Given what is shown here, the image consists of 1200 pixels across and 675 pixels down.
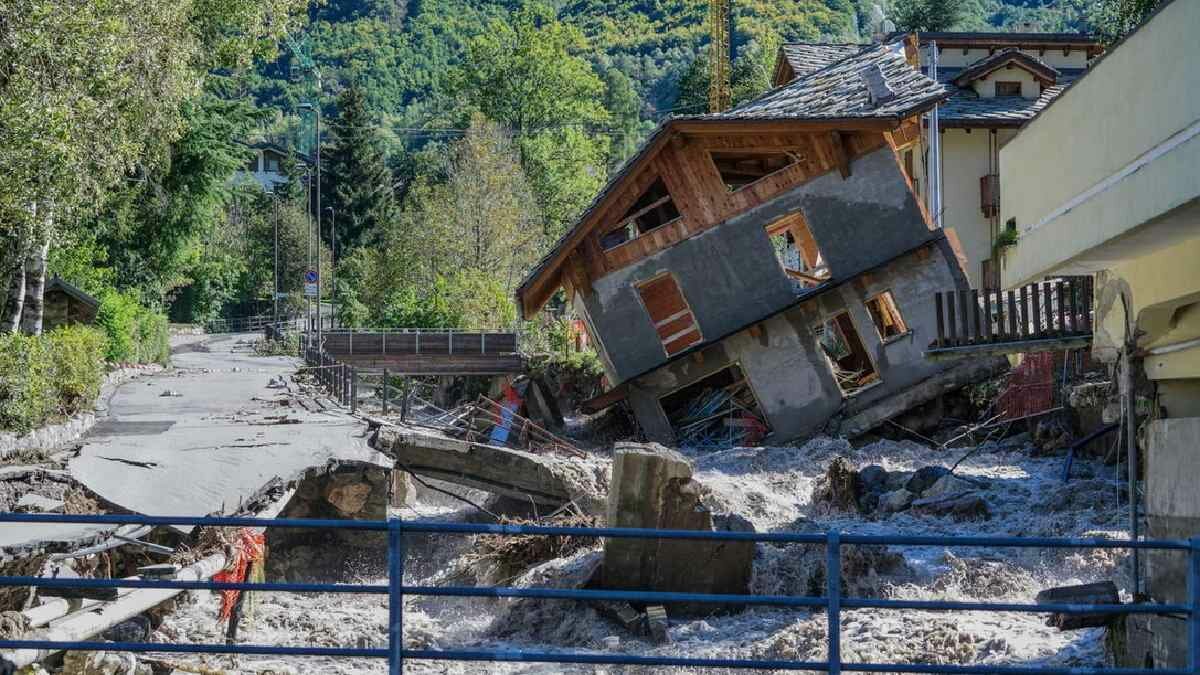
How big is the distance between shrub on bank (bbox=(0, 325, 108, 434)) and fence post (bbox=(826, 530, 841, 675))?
56.7 ft

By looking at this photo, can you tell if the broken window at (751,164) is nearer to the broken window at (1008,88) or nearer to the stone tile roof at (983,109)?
the stone tile roof at (983,109)

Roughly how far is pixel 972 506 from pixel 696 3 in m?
172

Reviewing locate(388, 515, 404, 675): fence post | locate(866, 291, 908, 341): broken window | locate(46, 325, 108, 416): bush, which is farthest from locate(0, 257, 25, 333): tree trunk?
locate(388, 515, 404, 675): fence post

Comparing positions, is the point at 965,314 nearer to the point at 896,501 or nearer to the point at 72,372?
the point at 896,501

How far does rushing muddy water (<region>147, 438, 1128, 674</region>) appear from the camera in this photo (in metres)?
13.0

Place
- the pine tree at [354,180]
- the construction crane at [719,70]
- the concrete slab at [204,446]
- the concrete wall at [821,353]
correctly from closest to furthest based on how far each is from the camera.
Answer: the concrete slab at [204,446]
the concrete wall at [821,353]
the construction crane at [719,70]
the pine tree at [354,180]

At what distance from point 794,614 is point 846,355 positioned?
21.8 meters

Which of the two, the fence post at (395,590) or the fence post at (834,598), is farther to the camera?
the fence post at (395,590)

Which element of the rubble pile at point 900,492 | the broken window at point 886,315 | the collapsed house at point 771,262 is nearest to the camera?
the rubble pile at point 900,492

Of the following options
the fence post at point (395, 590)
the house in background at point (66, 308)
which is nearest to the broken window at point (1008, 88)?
the house in background at point (66, 308)

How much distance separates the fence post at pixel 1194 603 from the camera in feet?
21.3

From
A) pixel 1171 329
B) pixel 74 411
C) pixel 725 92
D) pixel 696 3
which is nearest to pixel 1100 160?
pixel 1171 329

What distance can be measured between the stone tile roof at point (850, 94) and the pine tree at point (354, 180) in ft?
222

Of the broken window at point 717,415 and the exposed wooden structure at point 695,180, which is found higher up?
the exposed wooden structure at point 695,180
